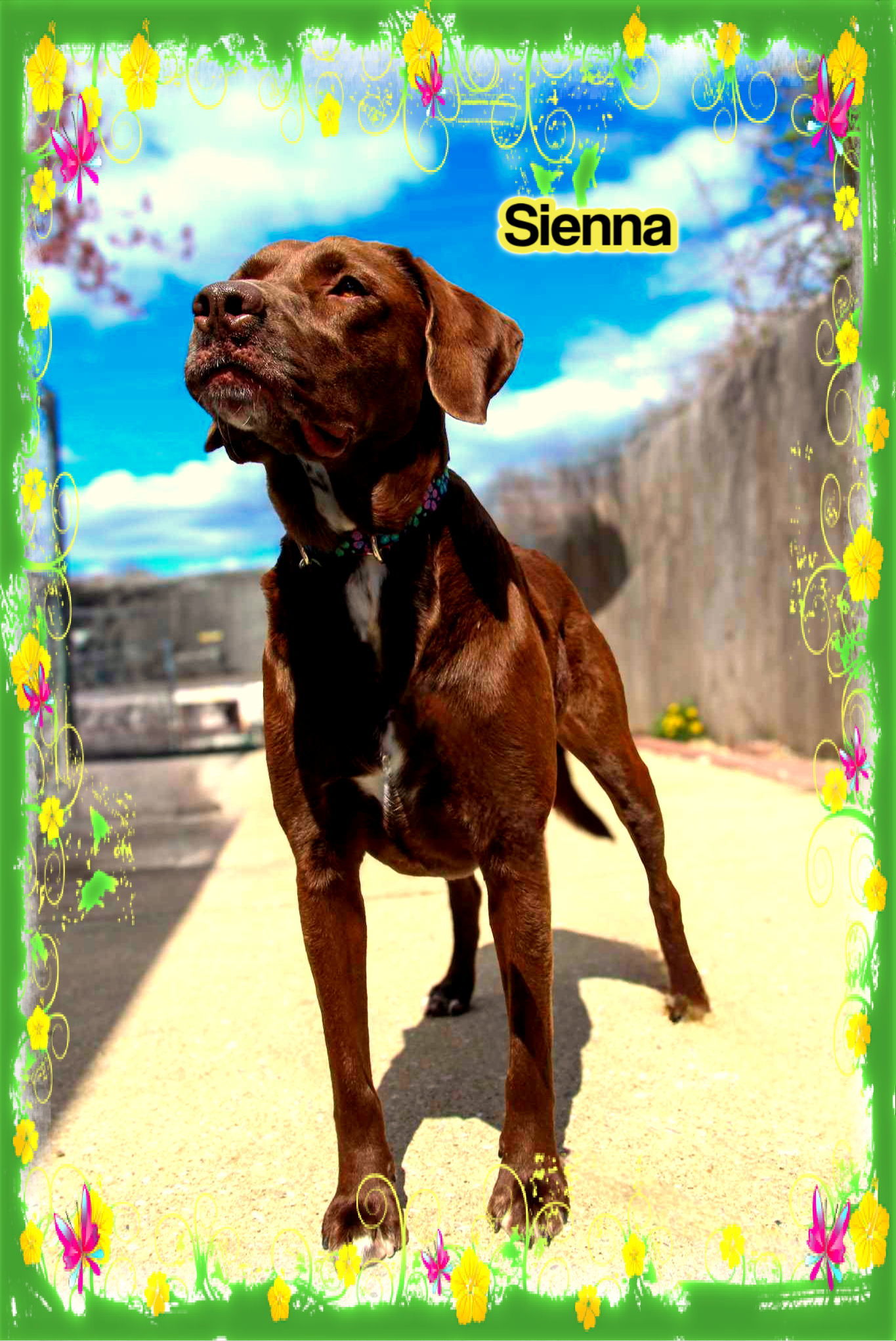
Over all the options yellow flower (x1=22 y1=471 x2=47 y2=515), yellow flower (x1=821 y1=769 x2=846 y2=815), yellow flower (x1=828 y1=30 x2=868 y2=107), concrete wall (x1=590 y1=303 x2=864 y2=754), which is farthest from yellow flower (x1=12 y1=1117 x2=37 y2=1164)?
concrete wall (x1=590 y1=303 x2=864 y2=754)

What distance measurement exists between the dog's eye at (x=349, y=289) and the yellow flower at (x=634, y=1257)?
190 cm

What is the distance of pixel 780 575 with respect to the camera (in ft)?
26.4

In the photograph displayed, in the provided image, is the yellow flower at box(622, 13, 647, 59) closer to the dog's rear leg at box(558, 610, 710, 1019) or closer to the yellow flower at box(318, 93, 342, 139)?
the yellow flower at box(318, 93, 342, 139)

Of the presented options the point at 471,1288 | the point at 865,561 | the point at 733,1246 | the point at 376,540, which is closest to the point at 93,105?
the point at 376,540

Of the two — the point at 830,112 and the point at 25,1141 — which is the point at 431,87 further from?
the point at 25,1141

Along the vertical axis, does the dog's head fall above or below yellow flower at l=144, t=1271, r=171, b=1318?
above

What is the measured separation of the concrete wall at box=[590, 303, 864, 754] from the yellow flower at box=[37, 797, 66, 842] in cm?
517

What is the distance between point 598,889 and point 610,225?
10.5 feet

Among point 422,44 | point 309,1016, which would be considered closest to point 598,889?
point 309,1016

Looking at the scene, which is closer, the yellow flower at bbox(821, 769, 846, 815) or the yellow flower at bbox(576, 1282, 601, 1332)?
the yellow flower at bbox(576, 1282, 601, 1332)

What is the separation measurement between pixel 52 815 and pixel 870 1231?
75.2 inches

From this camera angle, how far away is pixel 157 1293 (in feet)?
6.71

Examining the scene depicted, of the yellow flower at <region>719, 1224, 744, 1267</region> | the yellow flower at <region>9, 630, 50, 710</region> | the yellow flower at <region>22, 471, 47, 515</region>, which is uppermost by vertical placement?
the yellow flower at <region>22, 471, 47, 515</region>

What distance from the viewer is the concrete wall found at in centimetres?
745
